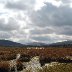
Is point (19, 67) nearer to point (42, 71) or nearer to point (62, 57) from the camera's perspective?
point (42, 71)

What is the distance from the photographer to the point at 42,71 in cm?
4734

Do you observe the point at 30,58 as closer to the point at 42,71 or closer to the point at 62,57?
the point at 62,57

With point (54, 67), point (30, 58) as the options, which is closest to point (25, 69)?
point (54, 67)

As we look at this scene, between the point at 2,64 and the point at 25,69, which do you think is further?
the point at 2,64

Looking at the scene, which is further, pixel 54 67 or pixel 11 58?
pixel 11 58

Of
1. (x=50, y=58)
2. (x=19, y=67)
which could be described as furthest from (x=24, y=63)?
(x=50, y=58)

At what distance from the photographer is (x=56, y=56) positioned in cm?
6178

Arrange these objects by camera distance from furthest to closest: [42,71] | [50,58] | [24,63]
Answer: [50,58] → [24,63] → [42,71]

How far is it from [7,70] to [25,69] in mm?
4025

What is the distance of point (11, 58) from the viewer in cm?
6381

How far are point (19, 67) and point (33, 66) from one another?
9.62 ft

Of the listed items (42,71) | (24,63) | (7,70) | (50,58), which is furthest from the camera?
(50,58)

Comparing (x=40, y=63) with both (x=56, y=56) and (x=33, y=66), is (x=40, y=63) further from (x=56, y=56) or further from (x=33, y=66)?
(x=56, y=56)

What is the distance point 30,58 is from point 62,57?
7.81 meters
